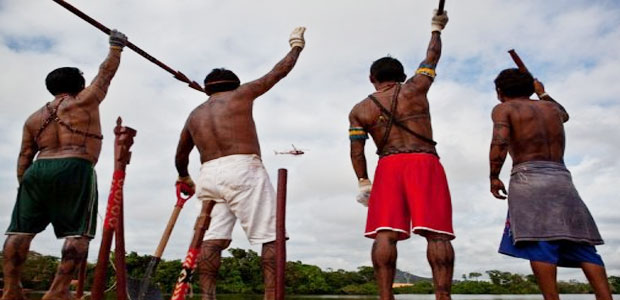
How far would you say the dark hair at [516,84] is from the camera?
561cm

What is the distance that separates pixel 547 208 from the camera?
5.05m

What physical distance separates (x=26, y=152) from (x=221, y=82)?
7.25ft

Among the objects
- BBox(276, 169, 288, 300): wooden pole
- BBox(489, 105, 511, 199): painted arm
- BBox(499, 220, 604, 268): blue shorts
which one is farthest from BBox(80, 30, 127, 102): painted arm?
BBox(499, 220, 604, 268): blue shorts

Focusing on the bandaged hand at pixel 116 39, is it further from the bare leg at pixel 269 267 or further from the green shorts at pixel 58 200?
the bare leg at pixel 269 267

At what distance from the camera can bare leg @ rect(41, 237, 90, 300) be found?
4.77 meters

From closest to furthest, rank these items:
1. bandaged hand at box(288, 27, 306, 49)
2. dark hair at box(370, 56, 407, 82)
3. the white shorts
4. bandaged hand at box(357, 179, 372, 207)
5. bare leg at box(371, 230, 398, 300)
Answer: bare leg at box(371, 230, 398, 300) → the white shorts → bandaged hand at box(357, 179, 372, 207) → dark hair at box(370, 56, 407, 82) → bandaged hand at box(288, 27, 306, 49)

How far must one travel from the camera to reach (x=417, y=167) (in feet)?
16.0

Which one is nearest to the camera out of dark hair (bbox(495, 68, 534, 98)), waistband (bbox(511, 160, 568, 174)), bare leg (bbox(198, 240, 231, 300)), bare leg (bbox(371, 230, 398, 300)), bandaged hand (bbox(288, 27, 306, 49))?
bare leg (bbox(371, 230, 398, 300))

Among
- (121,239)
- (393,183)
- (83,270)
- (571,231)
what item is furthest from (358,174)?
(83,270)

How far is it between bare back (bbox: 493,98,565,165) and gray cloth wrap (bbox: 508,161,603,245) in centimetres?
11

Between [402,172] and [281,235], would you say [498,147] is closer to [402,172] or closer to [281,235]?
[402,172]

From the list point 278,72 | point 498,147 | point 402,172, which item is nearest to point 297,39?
point 278,72

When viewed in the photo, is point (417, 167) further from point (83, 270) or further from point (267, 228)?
point (83, 270)

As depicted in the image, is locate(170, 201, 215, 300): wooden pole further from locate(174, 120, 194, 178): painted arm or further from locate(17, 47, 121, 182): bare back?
locate(17, 47, 121, 182): bare back
